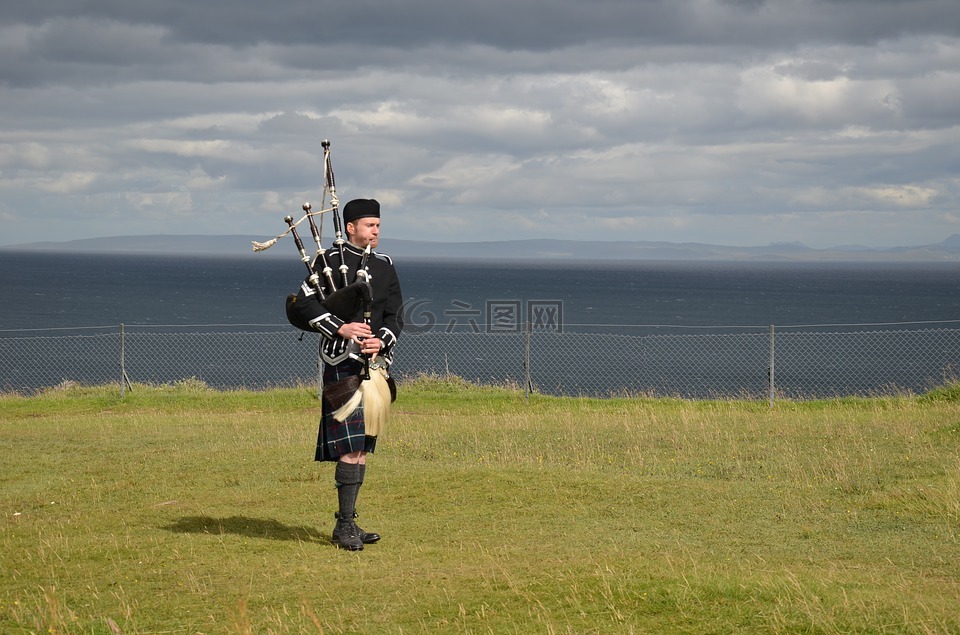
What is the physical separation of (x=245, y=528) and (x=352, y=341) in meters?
2.24

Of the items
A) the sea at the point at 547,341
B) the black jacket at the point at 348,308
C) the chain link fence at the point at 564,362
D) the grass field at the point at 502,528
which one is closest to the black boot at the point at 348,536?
the grass field at the point at 502,528

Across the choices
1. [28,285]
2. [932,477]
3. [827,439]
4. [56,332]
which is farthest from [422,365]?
→ [28,285]

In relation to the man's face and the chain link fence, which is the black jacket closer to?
the man's face

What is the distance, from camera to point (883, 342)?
76.4 m

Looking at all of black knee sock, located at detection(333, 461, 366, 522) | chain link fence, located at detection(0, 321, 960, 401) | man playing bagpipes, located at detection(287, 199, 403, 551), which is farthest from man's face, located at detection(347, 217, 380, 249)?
chain link fence, located at detection(0, 321, 960, 401)

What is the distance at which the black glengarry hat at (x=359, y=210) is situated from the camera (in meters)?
8.43

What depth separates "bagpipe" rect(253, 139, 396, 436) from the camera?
817 cm

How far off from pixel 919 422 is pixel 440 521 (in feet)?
32.7

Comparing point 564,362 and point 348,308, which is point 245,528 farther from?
point 564,362

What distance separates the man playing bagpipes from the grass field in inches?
29.1

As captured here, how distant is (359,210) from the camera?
8.43 meters

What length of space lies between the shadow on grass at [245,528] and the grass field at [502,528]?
5 cm

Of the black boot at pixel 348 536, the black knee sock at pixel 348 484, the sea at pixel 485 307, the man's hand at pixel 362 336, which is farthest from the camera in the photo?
the sea at pixel 485 307

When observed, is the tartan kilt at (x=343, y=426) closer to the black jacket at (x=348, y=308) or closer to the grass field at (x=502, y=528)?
the black jacket at (x=348, y=308)
